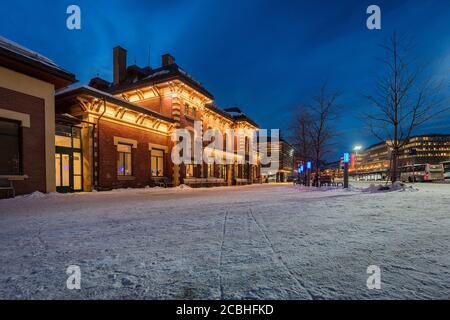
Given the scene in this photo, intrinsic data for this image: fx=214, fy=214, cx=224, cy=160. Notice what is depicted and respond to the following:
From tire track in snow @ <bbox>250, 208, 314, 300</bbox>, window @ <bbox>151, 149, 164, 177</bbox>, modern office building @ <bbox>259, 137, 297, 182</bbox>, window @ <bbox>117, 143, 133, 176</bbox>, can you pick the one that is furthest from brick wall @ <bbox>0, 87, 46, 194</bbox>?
modern office building @ <bbox>259, 137, 297, 182</bbox>

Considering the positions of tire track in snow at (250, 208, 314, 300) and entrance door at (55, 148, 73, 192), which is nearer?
tire track in snow at (250, 208, 314, 300)

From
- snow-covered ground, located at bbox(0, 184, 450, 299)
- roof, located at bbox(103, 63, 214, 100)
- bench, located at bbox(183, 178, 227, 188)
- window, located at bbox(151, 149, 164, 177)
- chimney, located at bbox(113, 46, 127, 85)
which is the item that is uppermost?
chimney, located at bbox(113, 46, 127, 85)

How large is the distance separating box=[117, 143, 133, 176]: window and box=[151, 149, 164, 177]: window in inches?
82.6

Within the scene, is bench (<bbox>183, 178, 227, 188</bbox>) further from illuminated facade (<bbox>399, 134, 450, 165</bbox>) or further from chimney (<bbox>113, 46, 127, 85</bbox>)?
illuminated facade (<bbox>399, 134, 450, 165</bbox>)

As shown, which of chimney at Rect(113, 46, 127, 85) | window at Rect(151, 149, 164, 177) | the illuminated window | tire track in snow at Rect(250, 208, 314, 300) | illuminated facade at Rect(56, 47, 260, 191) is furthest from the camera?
the illuminated window

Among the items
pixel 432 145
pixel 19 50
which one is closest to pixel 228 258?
pixel 19 50

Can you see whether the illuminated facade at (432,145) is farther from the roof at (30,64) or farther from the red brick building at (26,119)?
the red brick building at (26,119)

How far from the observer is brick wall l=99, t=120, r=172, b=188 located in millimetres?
13828

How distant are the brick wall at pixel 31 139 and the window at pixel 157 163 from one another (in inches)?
309

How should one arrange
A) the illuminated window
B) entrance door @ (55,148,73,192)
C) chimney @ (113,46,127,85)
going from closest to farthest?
entrance door @ (55,148,73,192), chimney @ (113,46,127,85), the illuminated window
